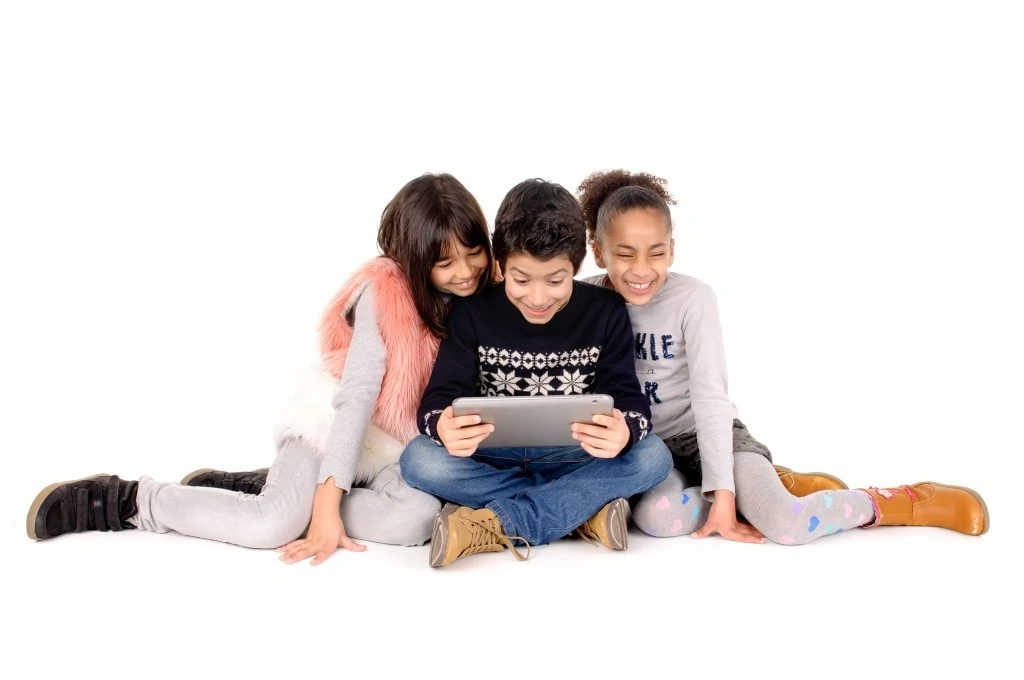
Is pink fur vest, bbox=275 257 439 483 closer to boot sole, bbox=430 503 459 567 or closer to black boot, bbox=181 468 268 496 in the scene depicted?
black boot, bbox=181 468 268 496

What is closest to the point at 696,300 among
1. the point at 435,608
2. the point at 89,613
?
the point at 435,608

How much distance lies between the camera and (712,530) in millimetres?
2994

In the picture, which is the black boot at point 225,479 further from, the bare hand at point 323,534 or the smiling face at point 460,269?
the smiling face at point 460,269

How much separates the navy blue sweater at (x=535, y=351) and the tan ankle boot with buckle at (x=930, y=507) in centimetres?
86

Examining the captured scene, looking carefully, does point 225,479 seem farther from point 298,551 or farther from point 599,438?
point 599,438

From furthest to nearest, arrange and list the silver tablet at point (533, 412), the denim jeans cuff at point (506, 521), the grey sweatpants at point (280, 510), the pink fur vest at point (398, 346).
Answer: the pink fur vest at point (398, 346) < the grey sweatpants at point (280, 510) < the denim jeans cuff at point (506, 521) < the silver tablet at point (533, 412)

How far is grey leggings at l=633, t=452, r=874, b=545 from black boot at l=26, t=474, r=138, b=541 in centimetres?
167

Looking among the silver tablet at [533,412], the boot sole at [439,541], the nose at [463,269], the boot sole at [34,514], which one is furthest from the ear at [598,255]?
the boot sole at [34,514]

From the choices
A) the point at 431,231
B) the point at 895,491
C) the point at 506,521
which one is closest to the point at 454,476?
the point at 506,521

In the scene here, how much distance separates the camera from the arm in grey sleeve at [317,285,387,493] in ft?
9.86

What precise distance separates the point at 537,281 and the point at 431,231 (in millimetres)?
399

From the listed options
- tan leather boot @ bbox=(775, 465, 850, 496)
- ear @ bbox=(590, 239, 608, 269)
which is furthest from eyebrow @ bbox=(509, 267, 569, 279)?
tan leather boot @ bbox=(775, 465, 850, 496)

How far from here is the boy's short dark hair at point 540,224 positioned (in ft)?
9.28

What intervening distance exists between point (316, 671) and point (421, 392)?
4.04ft
